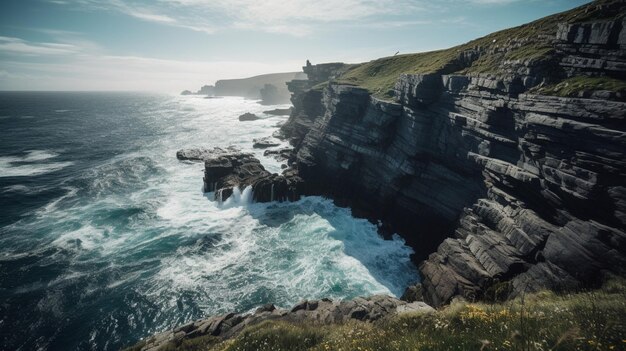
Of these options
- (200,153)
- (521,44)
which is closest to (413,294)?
(521,44)

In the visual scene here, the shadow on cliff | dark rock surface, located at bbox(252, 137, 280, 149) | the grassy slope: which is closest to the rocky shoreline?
the grassy slope

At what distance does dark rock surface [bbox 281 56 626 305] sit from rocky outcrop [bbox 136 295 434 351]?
5317 mm

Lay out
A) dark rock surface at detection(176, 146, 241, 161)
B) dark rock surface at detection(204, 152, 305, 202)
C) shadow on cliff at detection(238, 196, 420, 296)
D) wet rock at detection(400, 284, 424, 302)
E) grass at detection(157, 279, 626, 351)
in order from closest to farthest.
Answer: grass at detection(157, 279, 626, 351) → wet rock at detection(400, 284, 424, 302) → shadow on cliff at detection(238, 196, 420, 296) → dark rock surface at detection(204, 152, 305, 202) → dark rock surface at detection(176, 146, 241, 161)

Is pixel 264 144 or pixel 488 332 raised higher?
pixel 488 332

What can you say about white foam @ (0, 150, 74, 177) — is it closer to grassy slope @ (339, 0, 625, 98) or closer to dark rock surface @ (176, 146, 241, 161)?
dark rock surface @ (176, 146, 241, 161)

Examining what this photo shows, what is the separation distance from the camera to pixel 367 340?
8.73 meters

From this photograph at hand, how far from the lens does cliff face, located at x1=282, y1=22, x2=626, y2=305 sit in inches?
607

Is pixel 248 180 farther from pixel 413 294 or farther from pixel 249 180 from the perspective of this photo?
pixel 413 294

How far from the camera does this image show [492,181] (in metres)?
23.2

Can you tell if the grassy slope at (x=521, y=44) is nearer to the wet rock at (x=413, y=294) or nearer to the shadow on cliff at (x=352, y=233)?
the shadow on cliff at (x=352, y=233)

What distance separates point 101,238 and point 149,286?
11.2 meters

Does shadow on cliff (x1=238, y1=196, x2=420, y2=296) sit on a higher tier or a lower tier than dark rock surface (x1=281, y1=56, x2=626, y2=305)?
lower

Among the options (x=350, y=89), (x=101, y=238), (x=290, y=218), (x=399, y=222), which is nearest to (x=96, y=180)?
(x=101, y=238)

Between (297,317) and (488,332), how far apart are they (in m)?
11.1
